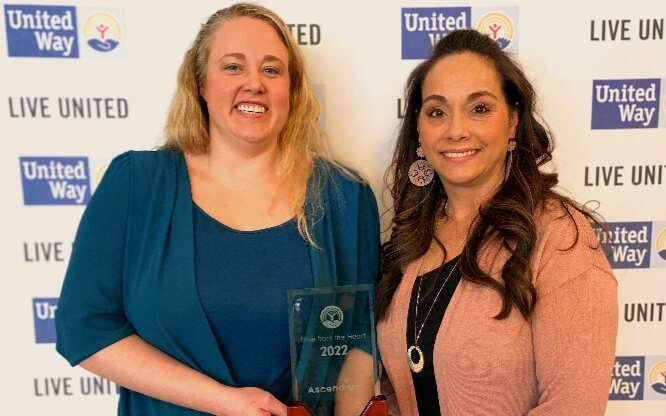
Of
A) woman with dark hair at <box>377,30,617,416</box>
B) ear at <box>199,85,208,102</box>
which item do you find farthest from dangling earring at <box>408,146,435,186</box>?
ear at <box>199,85,208,102</box>

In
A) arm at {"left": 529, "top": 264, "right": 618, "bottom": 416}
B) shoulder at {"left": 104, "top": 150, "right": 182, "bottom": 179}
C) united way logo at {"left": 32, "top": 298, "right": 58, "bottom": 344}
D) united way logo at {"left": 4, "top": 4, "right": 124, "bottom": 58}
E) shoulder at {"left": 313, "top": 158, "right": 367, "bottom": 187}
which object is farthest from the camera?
united way logo at {"left": 32, "top": 298, "right": 58, "bottom": 344}

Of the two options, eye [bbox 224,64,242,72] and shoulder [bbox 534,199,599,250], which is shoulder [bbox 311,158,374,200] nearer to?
eye [bbox 224,64,242,72]

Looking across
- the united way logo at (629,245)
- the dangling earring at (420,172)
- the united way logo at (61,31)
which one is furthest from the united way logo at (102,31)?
the united way logo at (629,245)

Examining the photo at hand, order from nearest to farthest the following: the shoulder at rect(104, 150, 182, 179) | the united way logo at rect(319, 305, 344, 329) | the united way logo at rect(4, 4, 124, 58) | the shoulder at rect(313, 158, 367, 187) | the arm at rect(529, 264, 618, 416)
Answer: the arm at rect(529, 264, 618, 416) < the united way logo at rect(319, 305, 344, 329) < the shoulder at rect(104, 150, 182, 179) < the shoulder at rect(313, 158, 367, 187) < the united way logo at rect(4, 4, 124, 58)

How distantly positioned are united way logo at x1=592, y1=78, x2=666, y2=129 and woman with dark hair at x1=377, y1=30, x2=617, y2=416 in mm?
447

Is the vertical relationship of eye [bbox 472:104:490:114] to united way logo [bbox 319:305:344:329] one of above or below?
above

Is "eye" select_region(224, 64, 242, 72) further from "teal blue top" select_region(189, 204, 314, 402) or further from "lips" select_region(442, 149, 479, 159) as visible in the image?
"lips" select_region(442, 149, 479, 159)

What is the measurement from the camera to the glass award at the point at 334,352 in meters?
1.15

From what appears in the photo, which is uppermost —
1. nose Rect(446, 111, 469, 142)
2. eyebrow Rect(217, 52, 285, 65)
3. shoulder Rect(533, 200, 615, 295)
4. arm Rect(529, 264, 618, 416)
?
eyebrow Rect(217, 52, 285, 65)

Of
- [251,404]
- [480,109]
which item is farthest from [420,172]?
[251,404]

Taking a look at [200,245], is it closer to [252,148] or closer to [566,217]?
[252,148]

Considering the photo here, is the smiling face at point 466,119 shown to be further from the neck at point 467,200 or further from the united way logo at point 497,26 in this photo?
the united way logo at point 497,26

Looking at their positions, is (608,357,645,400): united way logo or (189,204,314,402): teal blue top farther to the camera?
(608,357,645,400): united way logo

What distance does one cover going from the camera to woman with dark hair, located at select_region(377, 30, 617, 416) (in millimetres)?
1084
